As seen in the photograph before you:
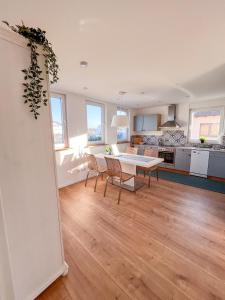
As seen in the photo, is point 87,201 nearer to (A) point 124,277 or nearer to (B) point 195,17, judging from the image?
(A) point 124,277

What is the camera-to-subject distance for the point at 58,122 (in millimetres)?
3406

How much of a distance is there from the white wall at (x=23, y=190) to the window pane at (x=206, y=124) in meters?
4.84

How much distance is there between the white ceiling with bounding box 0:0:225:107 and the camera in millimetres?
1104

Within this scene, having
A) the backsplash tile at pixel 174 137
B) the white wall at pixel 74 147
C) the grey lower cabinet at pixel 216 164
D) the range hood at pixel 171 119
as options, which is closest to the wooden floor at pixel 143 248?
the white wall at pixel 74 147

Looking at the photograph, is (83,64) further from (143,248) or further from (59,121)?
(143,248)

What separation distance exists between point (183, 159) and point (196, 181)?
0.81 m

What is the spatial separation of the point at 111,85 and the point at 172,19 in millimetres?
1837

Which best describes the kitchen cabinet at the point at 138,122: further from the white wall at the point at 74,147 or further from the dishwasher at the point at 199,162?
the white wall at the point at 74,147

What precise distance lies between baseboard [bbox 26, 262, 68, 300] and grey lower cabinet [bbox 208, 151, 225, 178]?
13.3 ft

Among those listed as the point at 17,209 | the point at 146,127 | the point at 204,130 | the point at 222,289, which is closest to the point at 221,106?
the point at 204,130

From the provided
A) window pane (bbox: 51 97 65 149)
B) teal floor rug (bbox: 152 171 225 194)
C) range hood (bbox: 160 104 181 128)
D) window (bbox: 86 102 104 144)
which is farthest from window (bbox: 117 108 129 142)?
window pane (bbox: 51 97 65 149)

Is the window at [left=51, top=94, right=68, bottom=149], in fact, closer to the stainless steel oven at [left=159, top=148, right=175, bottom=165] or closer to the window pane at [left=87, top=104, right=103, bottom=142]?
the window pane at [left=87, top=104, right=103, bottom=142]

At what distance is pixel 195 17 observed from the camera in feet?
3.97

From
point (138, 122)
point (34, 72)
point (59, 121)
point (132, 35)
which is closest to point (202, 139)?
point (138, 122)
